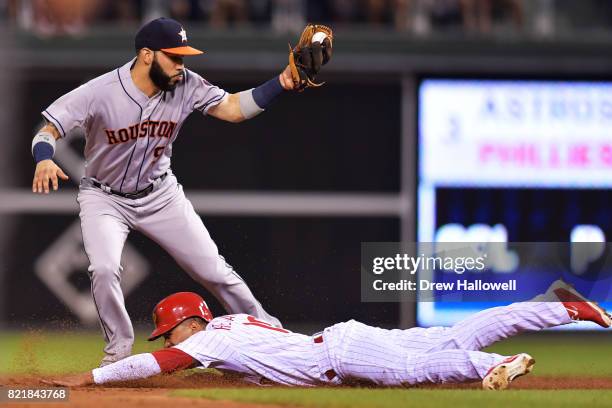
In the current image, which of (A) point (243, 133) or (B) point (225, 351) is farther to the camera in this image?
(A) point (243, 133)

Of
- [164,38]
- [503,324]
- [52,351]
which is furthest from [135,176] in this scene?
[52,351]

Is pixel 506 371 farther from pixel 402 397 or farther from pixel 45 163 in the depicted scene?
pixel 45 163

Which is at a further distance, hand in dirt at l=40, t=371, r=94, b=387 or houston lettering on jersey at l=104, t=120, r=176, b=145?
houston lettering on jersey at l=104, t=120, r=176, b=145

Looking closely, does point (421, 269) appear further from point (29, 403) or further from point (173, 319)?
point (29, 403)

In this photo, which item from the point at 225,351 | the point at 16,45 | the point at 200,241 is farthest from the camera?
the point at 16,45

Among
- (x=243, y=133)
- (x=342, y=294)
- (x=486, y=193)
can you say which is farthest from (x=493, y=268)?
(x=243, y=133)

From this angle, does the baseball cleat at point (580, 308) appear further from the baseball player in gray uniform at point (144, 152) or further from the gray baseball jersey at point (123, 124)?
the gray baseball jersey at point (123, 124)

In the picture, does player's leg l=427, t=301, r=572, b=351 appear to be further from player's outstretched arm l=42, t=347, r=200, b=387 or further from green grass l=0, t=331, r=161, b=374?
green grass l=0, t=331, r=161, b=374
